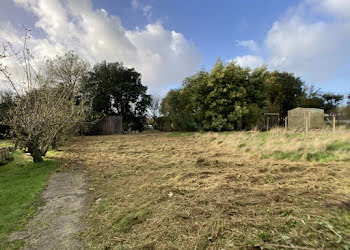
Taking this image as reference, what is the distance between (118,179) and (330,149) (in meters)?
5.62

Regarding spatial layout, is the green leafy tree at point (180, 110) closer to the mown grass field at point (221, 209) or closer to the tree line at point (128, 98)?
the tree line at point (128, 98)

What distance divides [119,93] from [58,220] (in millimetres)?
15176

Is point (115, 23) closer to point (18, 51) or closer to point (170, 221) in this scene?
point (18, 51)

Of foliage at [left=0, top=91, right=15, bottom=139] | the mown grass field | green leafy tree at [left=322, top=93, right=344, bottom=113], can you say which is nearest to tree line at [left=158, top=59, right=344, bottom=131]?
the mown grass field

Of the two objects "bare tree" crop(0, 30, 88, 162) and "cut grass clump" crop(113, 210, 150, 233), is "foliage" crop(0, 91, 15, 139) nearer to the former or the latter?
"bare tree" crop(0, 30, 88, 162)

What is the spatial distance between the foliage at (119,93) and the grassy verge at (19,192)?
10684 mm

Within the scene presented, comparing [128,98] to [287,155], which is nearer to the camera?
[287,155]

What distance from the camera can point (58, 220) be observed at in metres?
2.02

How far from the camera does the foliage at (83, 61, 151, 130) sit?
1519cm

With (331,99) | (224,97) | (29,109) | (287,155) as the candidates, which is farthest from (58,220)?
(331,99)

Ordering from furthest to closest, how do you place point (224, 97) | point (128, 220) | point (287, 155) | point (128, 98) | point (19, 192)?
point (128, 98) → point (224, 97) → point (287, 155) → point (19, 192) → point (128, 220)

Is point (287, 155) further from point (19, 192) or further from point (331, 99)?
point (331, 99)

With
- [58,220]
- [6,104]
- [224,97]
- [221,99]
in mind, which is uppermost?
[224,97]

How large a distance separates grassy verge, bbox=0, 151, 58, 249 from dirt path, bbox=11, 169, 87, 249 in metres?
0.11
